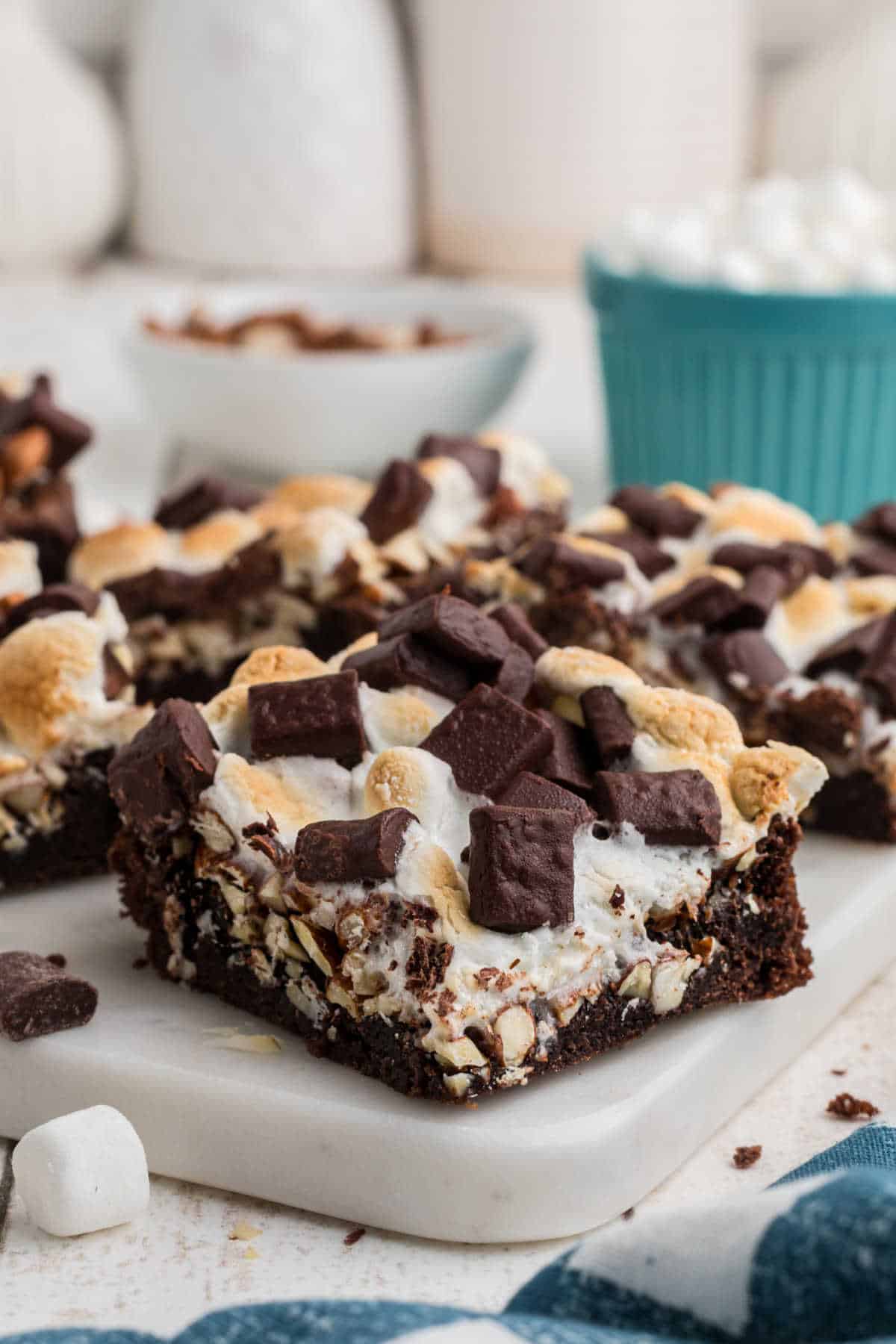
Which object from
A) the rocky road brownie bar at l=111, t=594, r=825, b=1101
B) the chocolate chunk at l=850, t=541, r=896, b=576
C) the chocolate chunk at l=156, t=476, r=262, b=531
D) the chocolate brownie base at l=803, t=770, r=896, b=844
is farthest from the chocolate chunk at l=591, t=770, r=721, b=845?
the chocolate chunk at l=156, t=476, r=262, b=531

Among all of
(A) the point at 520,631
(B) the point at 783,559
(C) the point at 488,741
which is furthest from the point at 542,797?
(B) the point at 783,559

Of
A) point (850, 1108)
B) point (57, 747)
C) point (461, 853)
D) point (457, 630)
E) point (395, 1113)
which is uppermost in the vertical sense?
point (457, 630)

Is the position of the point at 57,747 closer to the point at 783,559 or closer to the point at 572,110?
the point at 783,559

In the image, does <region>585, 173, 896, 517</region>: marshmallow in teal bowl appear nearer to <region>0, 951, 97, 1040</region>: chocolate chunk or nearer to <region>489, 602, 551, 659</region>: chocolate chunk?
<region>489, 602, 551, 659</region>: chocolate chunk

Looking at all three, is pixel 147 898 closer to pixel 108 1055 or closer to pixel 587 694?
pixel 108 1055

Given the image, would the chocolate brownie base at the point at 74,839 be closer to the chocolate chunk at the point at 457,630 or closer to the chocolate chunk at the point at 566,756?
the chocolate chunk at the point at 457,630

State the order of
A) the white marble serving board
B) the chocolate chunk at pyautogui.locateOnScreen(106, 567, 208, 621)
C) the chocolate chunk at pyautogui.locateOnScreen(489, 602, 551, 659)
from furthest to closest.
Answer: the chocolate chunk at pyautogui.locateOnScreen(106, 567, 208, 621) < the chocolate chunk at pyautogui.locateOnScreen(489, 602, 551, 659) < the white marble serving board
